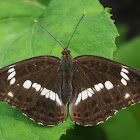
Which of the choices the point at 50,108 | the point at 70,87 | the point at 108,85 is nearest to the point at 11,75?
the point at 50,108

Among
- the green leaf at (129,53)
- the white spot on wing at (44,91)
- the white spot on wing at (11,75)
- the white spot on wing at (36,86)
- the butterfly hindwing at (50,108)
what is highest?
the green leaf at (129,53)

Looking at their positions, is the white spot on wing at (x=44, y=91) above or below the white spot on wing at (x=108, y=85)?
above

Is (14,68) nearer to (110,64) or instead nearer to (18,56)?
(18,56)

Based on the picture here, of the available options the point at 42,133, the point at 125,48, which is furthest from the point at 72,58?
the point at 125,48

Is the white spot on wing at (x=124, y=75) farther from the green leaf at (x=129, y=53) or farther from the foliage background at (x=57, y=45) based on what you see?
the green leaf at (x=129, y=53)

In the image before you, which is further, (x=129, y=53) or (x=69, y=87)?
(x=129, y=53)

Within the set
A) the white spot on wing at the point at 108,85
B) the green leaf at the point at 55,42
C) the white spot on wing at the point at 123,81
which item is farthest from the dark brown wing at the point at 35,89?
the white spot on wing at the point at 123,81

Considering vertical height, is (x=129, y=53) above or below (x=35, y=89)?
above

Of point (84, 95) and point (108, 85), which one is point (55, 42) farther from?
point (108, 85)
